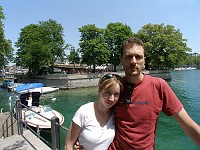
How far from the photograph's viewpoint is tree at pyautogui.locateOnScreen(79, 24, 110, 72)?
51.9m

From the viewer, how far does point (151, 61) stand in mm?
64250

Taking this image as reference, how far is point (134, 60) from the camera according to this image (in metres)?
2.28

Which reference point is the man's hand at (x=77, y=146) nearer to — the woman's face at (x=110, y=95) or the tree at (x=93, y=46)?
the woman's face at (x=110, y=95)

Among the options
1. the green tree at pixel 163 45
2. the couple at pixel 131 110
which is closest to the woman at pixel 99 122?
the couple at pixel 131 110

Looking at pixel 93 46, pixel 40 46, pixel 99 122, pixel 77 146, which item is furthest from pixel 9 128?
pixel 40 46

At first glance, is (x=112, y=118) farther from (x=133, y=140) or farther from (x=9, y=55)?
(x=9, y=55)

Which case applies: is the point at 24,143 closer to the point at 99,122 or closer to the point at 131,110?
the point at 99,122

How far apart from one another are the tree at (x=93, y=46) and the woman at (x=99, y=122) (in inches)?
1923

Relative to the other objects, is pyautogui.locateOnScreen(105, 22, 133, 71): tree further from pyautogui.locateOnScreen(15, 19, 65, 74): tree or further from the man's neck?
the man's neck

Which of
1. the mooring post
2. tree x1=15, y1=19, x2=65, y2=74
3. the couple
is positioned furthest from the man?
tree x1=15, y1=19, x2=65, y2=74

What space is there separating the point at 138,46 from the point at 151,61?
63.6 metres

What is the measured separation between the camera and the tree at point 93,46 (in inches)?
2042

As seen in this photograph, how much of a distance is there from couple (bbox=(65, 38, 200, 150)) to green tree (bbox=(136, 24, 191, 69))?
61961mm

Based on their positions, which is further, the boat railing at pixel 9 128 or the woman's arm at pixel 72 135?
the boat railing at pixel 9 128
